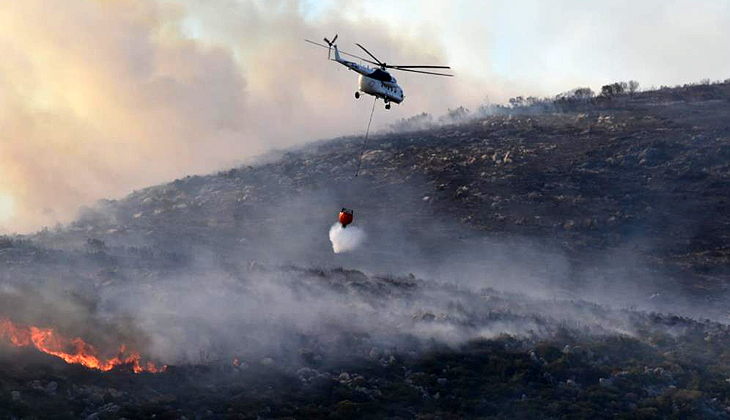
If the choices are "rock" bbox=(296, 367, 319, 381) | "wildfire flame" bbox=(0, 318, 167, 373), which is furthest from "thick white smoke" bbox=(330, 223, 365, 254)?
"wildfire flame" bbox=(0, 318, 167, 373)

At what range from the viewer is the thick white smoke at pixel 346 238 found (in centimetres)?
5912

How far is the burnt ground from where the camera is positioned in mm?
32844

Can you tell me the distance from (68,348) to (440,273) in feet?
89.6

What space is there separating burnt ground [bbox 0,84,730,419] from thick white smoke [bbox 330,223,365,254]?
0.78 meters

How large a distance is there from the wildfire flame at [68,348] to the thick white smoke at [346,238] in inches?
982

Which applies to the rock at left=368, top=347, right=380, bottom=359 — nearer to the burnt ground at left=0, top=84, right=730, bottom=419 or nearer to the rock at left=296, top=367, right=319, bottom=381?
the burnt ground at left=0, top=84, right=730, bottom=419

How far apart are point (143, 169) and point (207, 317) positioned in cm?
3899

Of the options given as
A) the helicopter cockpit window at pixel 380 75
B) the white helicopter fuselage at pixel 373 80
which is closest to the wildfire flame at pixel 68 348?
the white helicopter fuselage at pixel 373 80

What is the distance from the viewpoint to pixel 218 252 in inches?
2281

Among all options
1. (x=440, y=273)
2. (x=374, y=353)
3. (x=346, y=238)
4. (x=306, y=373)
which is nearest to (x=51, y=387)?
(x=306, y=373)

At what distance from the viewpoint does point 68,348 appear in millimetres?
33438

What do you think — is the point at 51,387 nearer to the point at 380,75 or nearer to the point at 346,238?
the point at 380,75

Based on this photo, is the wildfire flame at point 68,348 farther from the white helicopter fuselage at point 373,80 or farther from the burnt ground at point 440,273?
the white helicopter fuselage at point 373,80

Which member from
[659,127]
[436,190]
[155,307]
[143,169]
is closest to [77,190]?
[143,169]
